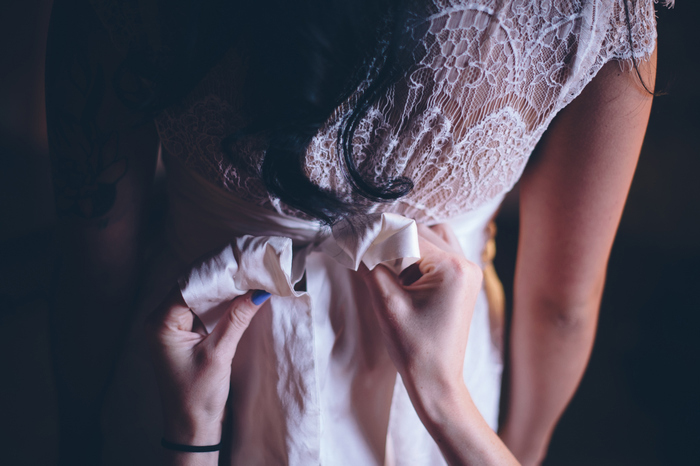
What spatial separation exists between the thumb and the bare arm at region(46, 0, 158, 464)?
0.28m

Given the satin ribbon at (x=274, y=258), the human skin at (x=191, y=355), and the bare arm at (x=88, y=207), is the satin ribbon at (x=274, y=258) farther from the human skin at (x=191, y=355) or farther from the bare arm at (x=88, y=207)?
the bare arm at (x=88, y=207)

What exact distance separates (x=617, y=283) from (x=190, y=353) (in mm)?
1840

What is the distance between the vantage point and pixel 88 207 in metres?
0.55

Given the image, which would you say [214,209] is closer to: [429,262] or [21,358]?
[429,262]

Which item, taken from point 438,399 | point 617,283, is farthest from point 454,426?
point 617,283

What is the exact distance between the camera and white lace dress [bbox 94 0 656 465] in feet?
1.29

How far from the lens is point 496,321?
76cm

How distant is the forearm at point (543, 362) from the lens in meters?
0.68

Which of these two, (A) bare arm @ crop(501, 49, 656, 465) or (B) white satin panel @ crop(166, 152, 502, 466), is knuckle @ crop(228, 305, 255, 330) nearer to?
(B) white satin panel @ crop(166, 152, 502, 466)

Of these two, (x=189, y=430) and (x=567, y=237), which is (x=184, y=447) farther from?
(x=567, y=237)

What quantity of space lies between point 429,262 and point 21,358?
0.92m

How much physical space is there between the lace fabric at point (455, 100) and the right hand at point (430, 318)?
13 centimetres

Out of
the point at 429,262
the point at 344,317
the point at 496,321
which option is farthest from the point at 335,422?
the point at 496,321

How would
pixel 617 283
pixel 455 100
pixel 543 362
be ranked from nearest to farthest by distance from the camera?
pixel 455 100, pixel 543 362, pixel 617 283
